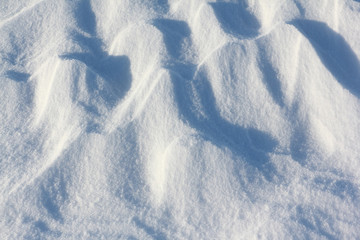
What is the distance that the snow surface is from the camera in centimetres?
107

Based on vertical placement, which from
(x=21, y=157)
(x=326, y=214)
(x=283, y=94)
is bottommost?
(x=21, y=157)

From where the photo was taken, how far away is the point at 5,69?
4.40 feet

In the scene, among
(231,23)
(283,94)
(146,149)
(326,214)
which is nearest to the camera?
(326,214)

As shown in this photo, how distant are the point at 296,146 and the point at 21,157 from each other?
0.86 metres

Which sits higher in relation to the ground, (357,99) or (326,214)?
(357,99)

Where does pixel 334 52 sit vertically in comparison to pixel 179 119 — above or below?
above

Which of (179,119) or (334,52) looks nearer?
(179,119)

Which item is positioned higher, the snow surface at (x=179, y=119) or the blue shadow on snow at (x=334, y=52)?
the blue shadow on snow at (x=334, y=52)

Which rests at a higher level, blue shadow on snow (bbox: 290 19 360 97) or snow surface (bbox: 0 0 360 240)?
blue shadow on snow (bbox: 290 19 360 97)

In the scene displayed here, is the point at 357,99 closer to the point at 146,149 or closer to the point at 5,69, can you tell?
the point at 146,149

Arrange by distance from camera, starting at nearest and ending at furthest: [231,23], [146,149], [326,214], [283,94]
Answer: [326,214]
[146,149]
[283,94]
[231,23]

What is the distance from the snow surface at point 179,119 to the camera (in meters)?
1.07

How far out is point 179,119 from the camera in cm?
120

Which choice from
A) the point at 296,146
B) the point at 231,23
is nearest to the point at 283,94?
the point at 296,146
